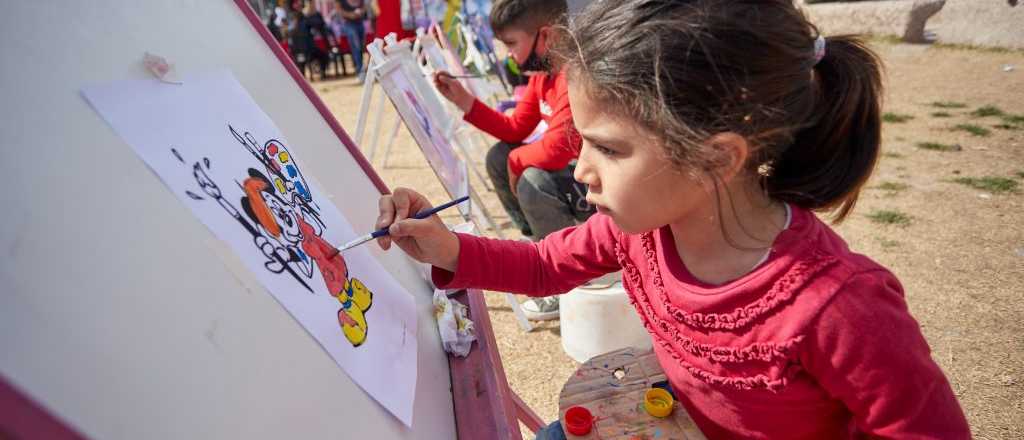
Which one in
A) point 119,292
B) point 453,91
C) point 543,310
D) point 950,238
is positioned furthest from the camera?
point 453,91

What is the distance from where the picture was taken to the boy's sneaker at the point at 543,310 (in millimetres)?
2643

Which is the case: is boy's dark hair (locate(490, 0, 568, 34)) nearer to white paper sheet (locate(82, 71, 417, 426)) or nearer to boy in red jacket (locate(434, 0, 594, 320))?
boy in red jacket (locate(434, 0, 594, 320))

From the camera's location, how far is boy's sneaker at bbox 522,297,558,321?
264 centimetres

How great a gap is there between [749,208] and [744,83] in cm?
27

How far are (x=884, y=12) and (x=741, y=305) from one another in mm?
7926

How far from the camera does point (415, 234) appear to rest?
1085 mm

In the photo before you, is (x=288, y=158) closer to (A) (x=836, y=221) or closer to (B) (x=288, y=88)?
(B) (x=288, y=88)

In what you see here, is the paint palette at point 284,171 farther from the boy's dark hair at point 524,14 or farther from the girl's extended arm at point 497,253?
the boy's dark hair at point 524,14

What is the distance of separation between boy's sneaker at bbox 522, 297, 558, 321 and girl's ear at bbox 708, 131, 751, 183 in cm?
177

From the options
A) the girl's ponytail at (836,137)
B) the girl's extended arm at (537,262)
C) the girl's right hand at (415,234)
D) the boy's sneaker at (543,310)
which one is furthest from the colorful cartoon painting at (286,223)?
the boy's sneaker at (543,310)

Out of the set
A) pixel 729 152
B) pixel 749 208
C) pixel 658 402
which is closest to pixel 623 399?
pixel 658 402

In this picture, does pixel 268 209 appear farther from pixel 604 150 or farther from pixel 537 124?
pixel 537 124

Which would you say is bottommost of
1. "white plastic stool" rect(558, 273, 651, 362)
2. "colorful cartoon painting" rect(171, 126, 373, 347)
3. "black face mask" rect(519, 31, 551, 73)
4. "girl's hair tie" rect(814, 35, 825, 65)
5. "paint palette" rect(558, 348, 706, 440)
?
"white plastic stool" rect(558, 273, 651, 362)

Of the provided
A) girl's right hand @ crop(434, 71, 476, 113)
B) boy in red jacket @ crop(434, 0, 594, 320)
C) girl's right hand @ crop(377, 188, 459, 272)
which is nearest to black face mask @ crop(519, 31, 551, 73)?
boy in red jacket @ crop(434, 0, 594, 320)
